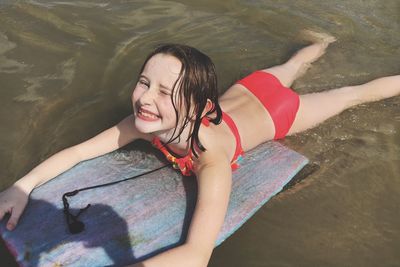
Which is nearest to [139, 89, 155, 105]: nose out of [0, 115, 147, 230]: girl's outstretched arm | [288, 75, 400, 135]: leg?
[0, 115, 147, 230]: girl's outstretched arm

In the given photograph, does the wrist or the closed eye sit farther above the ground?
the closed eye

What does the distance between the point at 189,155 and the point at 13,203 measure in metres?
1.02

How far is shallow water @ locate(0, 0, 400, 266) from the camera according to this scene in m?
2.83

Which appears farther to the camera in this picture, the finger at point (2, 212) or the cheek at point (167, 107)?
the finger at point (2, 212)

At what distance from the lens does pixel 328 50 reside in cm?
471

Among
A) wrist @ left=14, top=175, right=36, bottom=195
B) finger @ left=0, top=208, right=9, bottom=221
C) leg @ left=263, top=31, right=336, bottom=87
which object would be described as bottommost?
finger @ left=0, top=208, right=9, bottom=221

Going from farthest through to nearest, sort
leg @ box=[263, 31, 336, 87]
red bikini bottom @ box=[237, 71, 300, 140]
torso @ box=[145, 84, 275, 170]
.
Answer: leg @ box=[263, 31, 336, 87]
red bikini bottom @ box=[237, 71, 300, 140]
torso @ box=[145, 84, 275, 170]

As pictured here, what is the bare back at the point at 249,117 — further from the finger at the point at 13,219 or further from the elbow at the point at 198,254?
the finger at the point at 13,219

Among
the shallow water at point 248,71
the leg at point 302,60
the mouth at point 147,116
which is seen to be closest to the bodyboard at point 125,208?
the shallow water at point 248,71

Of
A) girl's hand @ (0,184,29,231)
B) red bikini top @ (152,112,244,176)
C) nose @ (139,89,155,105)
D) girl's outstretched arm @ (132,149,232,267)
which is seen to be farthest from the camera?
red bikini top @ (152,112,244,176)

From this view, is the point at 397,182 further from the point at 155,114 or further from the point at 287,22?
the point at 287,22

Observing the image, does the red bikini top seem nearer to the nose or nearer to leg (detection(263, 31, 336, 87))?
the nose

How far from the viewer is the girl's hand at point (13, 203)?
254 centimetres

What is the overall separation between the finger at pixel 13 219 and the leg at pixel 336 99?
201cm
